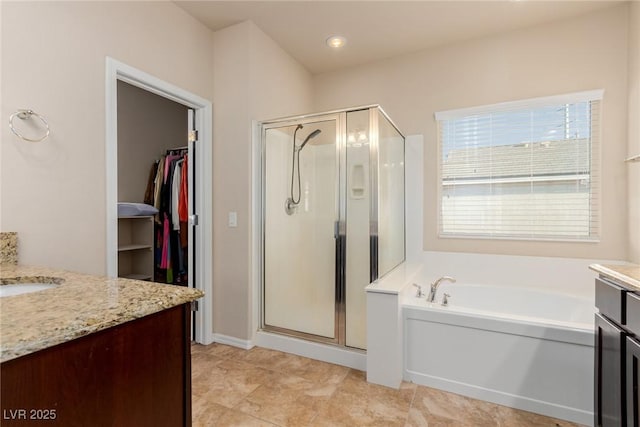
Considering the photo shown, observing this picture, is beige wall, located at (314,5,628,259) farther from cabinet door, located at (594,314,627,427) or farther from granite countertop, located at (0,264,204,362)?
granite countertop, located at (0,264,204,362)

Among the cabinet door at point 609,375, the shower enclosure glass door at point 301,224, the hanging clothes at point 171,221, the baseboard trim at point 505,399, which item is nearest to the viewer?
the cabinet door at point 609,375

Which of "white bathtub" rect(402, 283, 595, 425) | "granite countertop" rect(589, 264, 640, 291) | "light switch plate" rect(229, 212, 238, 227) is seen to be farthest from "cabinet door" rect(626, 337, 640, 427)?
"light switch plate" rect(229, 212, 238, 227)

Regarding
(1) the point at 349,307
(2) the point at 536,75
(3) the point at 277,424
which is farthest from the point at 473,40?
(3) the point at 277,424

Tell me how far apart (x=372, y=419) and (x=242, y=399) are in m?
0.76

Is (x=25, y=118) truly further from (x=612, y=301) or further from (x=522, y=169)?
(x=522, y=169)

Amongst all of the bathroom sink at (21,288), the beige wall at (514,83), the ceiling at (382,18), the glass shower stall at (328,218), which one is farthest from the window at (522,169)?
the bathroom sink at (21,288)

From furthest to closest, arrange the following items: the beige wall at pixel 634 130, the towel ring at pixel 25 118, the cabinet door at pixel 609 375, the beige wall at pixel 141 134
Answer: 1. the beige wall at pixel 141 134
2. the beige wall at pixel 634 130
3. the towel ring at pixel 25 118
4. the cabinet door at pixel 609 375

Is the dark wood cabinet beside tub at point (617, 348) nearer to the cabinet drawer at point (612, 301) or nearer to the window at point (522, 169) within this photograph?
the cabinet drawer at point (612, 301)

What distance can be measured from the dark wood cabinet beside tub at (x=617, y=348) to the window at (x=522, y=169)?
148cm

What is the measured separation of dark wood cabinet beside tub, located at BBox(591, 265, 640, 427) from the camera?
3.56 ft

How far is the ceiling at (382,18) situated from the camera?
238 cm

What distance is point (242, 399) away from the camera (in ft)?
5.96

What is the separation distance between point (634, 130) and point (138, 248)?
4620 mm

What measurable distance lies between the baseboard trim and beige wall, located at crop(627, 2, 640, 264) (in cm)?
134
